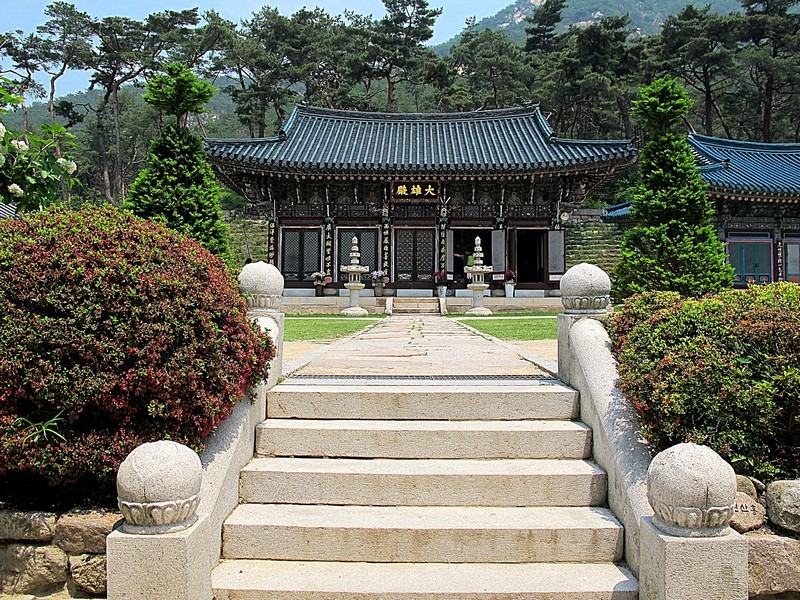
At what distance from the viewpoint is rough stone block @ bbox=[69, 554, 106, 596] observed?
314 centimetres

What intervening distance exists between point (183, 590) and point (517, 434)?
90.4 inches

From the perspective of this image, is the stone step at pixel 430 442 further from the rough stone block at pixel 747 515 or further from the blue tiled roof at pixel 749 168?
the blue tiled roof at pixel 749 168

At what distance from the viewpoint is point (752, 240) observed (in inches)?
886

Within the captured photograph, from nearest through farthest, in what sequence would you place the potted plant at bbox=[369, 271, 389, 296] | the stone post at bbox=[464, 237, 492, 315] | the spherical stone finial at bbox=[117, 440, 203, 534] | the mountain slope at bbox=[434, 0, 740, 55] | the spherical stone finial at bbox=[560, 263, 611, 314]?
the spherical stone finial at bbox=[117, 440, 203, 534] < the spherical stone finial at bbox=[560, 263, 611, 314] < the stone post at bbox=[464, 237, 492, 315] < the potted plant at bbox=[369, 271, 389, 296] < the mountain slope at bbox=[434, 0, 740, 55]

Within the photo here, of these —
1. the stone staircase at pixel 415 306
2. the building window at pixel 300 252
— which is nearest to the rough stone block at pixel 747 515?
the stone staircase at pixel 415 306

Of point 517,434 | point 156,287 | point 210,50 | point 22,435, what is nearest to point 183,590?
point 22,435

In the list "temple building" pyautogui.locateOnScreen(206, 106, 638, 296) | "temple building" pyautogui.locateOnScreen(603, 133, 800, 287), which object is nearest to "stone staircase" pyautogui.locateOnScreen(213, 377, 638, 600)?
"temple building" pyautogui.locateOnScreen(206, 106, 638, 296)

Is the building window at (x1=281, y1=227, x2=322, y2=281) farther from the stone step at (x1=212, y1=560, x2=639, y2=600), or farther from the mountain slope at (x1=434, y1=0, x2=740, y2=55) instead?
the mountain slope at (x1=434, y1=0, x2=740, y2=55)

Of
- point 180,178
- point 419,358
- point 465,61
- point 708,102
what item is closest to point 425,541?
point 419,358

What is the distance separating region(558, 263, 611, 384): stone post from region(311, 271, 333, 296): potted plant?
55.2 feet

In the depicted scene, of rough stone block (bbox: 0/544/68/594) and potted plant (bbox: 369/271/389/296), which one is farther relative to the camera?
potted plant (bbox: 369/271/389/296)

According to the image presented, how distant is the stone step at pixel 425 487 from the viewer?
146 inches

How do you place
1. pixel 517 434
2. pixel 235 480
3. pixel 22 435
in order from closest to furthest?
pixel 22 435 < pixel 235 480 < pixel 517 434

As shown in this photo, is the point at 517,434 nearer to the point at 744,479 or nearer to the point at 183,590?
the point at 744,479
